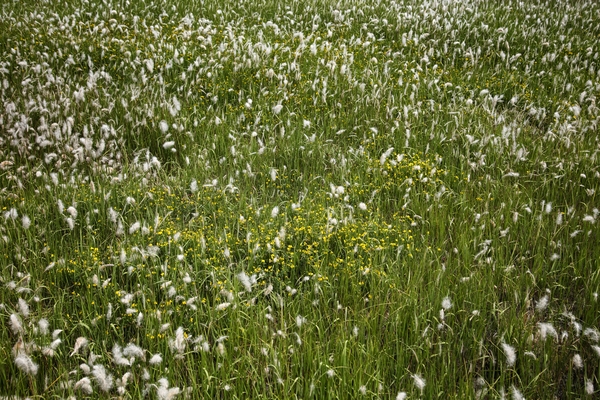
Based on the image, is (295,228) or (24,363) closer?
(24,363)

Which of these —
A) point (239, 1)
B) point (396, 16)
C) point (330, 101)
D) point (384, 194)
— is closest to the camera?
point (384, 194)

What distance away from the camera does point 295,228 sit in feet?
11.8

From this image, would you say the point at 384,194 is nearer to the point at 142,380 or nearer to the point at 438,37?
the point at 142,380

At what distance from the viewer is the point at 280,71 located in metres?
6.40

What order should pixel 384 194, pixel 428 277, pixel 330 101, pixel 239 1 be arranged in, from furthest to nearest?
A: pixel 239 1 → pixel 330 101 → pixel 384 194 → pixel 428 277

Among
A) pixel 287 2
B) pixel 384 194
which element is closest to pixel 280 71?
pixel 384 194

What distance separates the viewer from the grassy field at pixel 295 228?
2576 millimetres

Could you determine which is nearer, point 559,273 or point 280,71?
point 559,273

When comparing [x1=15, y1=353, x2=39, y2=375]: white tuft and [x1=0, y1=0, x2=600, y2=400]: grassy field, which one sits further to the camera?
[x1=0, y1=0, x2=600, y2=400]: grassy field

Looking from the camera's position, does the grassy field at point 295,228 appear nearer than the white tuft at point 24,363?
No

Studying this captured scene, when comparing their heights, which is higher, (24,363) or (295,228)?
(24,363)

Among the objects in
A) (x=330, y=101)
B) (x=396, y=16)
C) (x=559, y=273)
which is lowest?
(x=559, y=273)

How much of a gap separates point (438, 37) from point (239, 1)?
151 inches

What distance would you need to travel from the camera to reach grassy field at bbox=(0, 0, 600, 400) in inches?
101
